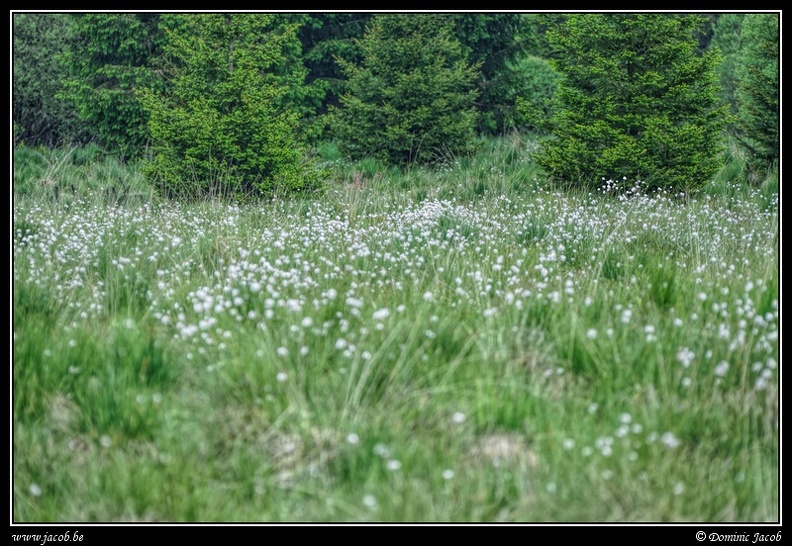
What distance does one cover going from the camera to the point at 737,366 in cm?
410

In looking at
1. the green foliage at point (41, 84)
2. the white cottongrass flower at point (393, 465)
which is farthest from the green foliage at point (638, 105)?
the green foliage at point (41, 84)

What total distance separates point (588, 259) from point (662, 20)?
21.3ft

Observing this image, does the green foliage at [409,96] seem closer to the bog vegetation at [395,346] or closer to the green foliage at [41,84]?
the bog vegetation at [395,346]

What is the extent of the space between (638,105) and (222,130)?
6803 millimetres

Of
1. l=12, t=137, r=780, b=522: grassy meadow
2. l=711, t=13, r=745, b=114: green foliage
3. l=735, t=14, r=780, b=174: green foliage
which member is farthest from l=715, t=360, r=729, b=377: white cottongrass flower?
l=711, t=13, r=745, b=114: green foliage

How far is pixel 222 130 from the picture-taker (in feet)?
38.9

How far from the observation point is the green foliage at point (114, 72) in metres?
15.8

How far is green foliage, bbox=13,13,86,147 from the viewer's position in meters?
17.0

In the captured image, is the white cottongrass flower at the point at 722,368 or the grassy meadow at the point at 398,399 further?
the white cottongrass flower at the point at 722,368

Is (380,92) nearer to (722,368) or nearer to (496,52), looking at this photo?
(496,52)

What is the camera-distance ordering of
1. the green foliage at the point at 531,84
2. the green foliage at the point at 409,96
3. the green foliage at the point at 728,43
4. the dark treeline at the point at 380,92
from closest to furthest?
the dark treeline at the point at 380,92 → the green foliage at the point at 409,96 → the green foliage at the point at 531,84 → the green foliage at the point at 728,43

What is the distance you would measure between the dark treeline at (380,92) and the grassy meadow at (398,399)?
6164 millimetres

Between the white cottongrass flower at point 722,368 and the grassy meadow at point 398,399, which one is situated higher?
the white cottongrass flower at point 722,368

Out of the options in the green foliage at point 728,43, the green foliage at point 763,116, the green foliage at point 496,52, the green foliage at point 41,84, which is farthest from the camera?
the green foliage at point 728,43
